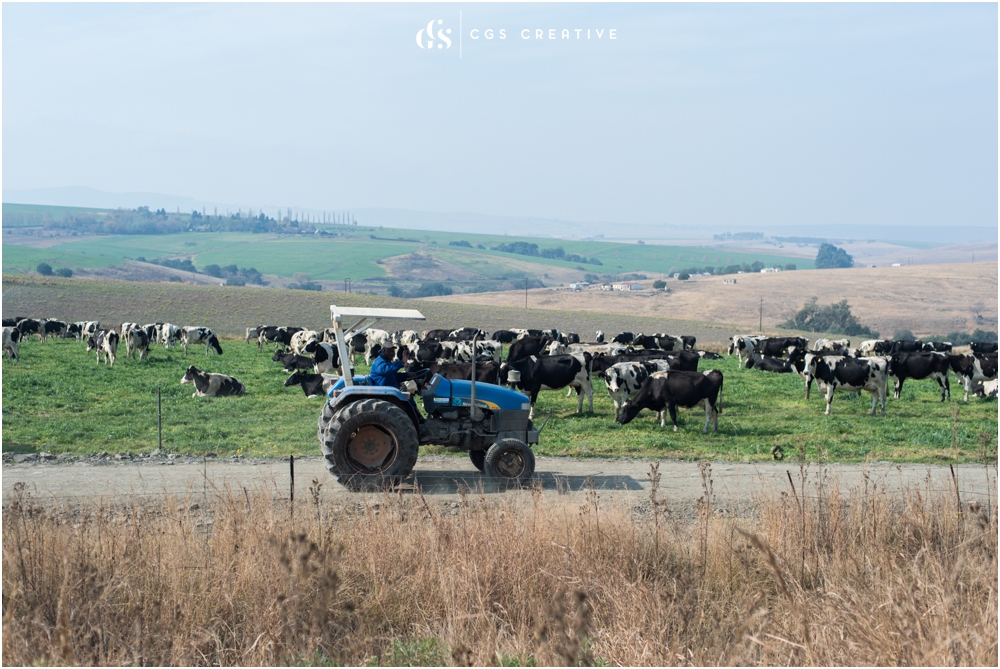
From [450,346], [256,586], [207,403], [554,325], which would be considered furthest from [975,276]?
[256,586]

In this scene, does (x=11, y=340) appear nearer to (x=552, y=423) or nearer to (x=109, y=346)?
(x=109, y=346)

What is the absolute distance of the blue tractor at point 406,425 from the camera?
442 inches

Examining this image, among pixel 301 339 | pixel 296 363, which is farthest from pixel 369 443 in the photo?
pixel 301 339

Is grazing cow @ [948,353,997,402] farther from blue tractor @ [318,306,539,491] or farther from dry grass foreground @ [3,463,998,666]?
dry grass foreground @ [3,463,998,666]

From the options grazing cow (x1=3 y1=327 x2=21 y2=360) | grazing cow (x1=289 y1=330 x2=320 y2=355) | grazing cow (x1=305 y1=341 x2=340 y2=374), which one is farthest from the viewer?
grazing cow (x1=289 y1=330 x2=320 y2=355)

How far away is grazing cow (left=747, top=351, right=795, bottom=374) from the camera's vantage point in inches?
1320

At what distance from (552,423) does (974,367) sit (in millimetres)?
15116

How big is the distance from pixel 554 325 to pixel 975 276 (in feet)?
306

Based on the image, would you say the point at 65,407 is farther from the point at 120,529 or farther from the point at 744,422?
the point at 744,422

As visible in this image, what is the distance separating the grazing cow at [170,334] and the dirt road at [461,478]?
85.7 ft

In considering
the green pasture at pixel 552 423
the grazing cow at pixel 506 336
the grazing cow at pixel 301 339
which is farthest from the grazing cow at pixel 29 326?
the grazing cow at pixel 506 336

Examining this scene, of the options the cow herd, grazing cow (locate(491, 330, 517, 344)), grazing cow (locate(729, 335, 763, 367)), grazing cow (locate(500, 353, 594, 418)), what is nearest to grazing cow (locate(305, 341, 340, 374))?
grazing cow (locate(500, 353, 594, 418))

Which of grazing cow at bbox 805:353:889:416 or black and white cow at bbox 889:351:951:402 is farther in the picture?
black and white cow at bbox 889:351:951:402

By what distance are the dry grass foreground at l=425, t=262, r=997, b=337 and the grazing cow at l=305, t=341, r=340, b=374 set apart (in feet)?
252
